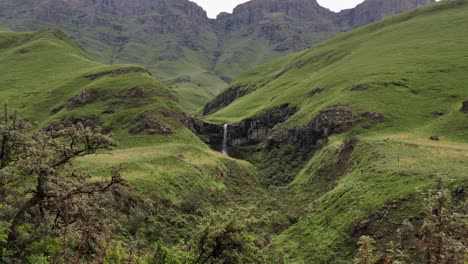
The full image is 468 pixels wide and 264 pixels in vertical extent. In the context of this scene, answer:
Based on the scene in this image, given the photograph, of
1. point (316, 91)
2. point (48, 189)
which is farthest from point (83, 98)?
point (48, 189)

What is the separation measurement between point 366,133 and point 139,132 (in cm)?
4739

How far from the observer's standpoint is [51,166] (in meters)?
19.9

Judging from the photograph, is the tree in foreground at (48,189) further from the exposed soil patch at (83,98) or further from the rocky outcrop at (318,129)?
the exposed soil patch at (83,98)

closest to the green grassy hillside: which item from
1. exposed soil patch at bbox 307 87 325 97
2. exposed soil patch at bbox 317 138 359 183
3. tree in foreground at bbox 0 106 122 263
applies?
exposed soil patch at bbox 307 87 325 97

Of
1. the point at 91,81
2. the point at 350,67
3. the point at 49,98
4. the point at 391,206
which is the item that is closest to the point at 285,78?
the point at 350,67

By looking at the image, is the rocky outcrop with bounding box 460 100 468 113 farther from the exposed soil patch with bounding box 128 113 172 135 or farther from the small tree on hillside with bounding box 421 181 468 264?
the small tree on hillside with bounding box 421 181 468 264

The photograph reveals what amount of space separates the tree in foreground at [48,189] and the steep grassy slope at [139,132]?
3629mm

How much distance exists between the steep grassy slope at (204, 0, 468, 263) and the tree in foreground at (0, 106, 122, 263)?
16.3 m

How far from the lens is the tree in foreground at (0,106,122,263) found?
19.0 metres

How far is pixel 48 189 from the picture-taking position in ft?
63.8

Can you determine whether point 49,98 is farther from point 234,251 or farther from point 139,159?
point 234,251

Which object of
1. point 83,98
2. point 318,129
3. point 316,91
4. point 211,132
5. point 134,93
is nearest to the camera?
point 318,129

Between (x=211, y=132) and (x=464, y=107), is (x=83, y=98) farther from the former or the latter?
(x=464, y=107)

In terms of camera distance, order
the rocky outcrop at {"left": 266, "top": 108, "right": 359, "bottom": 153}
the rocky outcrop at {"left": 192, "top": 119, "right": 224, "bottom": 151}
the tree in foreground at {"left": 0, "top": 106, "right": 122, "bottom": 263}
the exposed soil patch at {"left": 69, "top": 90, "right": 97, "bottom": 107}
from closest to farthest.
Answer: the tree in foreground at {"left": 0, "top": 106, "right": 122, "bottom": 263}
the rocky outcrop at {"left": 266, "top": 108, "right": 359, "bottom": 153}
the exposed soil patch at {"left": 69, "top": 90, "right": 97, "bottom": 107}
the rocky outcrop at {"left": 192, "top": 119, "right": 224, "bottom": 151}
